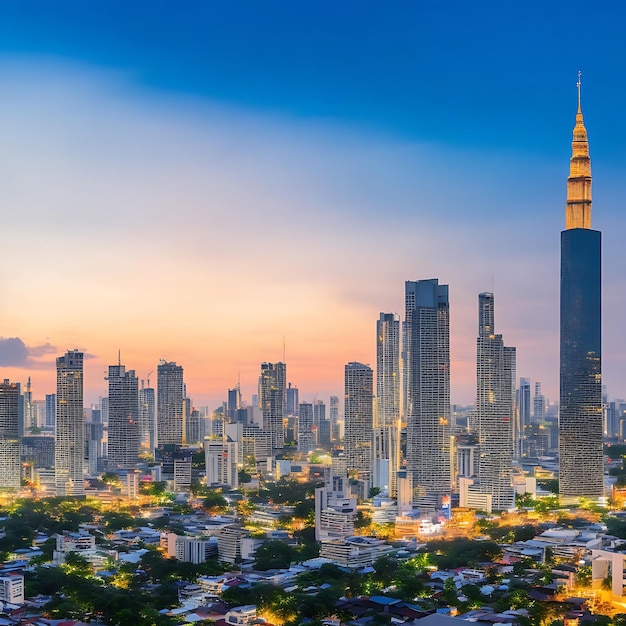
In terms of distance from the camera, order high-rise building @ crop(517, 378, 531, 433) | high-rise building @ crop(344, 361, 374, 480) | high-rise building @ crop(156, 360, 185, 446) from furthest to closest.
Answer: high-rise building @ crop(517, 378, 531, 433)
high-rise building @ crop(156, 360, 185, 446)
high-rise building @ crop(344, 361, 374, 480)

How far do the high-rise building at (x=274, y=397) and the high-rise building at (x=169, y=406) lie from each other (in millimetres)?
2529

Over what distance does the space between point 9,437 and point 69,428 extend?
4.16 feet

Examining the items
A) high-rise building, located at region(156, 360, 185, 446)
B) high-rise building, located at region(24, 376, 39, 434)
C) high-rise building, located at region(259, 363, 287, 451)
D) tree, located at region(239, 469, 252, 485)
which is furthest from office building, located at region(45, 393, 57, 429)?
tree, located at region(239, 469, 252, 485)

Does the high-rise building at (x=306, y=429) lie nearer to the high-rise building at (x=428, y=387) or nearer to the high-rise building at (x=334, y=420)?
the high-rise building at (x=334, y=420)

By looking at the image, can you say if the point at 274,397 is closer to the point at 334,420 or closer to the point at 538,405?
the point at 334,420

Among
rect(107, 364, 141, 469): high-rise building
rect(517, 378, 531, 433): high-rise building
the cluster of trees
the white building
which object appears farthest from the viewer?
rect(517, 378, 531, 433): high-rise building

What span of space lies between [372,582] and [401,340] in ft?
46.4

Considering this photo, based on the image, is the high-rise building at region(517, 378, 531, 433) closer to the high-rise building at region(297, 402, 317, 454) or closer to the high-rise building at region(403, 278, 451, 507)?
the high-rise building at region(297, 402, 317, 454)

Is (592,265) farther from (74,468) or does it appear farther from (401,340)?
(74,468)

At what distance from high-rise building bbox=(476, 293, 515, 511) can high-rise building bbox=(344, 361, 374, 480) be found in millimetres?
2672

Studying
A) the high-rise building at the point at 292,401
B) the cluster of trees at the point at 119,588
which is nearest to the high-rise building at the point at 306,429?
the high-rise building at the point at 292,401

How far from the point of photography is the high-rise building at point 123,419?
22500mm

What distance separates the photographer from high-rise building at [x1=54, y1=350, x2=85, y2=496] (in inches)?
737

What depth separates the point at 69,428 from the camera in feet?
64.6
